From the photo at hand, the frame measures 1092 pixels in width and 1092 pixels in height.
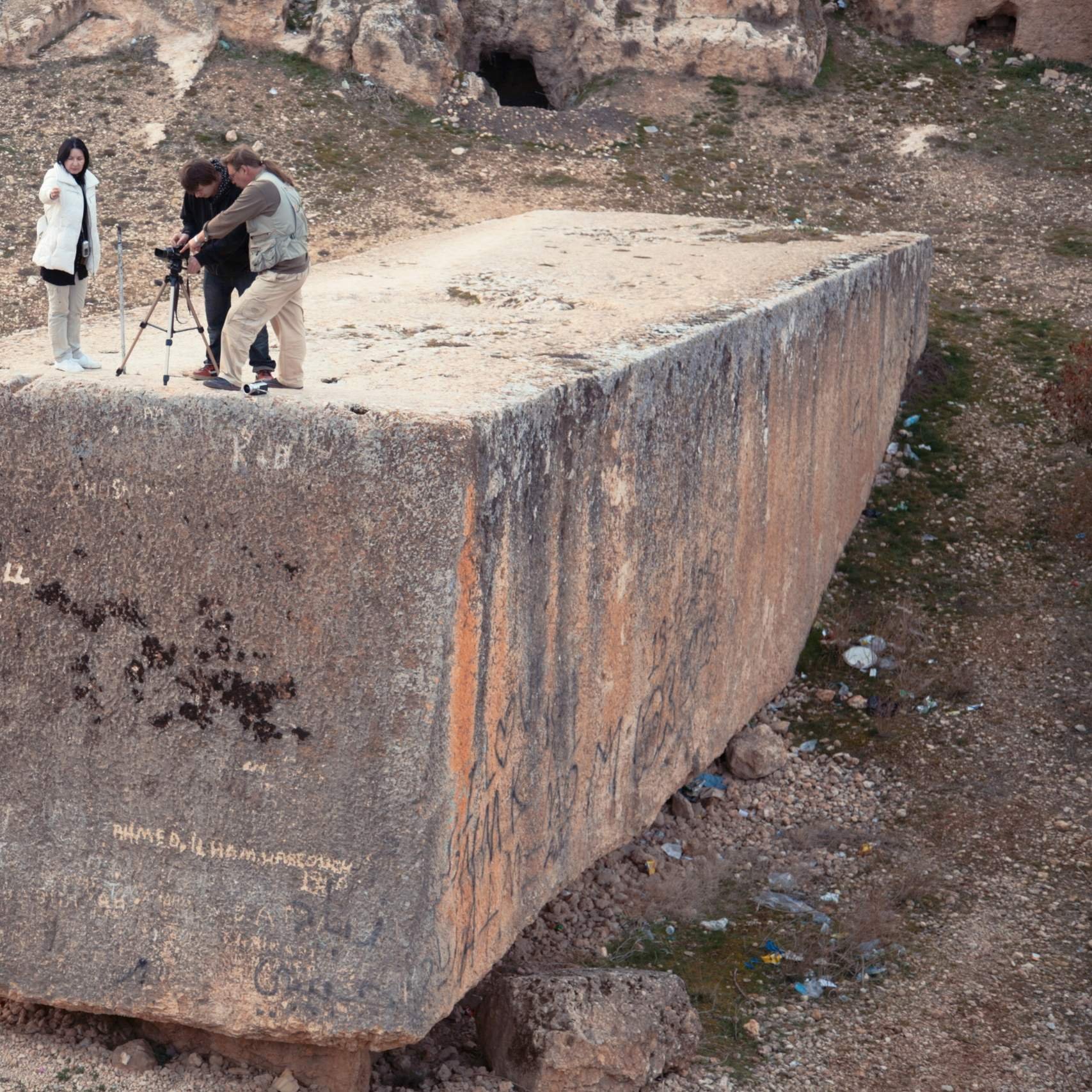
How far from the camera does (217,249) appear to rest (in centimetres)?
533

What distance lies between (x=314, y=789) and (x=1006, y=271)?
1057cm

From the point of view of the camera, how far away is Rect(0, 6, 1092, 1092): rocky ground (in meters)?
6.41

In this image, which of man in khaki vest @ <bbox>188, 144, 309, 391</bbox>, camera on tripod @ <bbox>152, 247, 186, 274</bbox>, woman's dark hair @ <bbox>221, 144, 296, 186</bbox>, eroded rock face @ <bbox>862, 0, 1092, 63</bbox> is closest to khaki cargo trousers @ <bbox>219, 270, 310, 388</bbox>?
man in khaki vest @ <bbox>188, 144, 309, 391</bbox>

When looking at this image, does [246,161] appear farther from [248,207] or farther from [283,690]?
[283,690]

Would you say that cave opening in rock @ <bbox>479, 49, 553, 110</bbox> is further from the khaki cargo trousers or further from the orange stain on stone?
the orange stain on stone

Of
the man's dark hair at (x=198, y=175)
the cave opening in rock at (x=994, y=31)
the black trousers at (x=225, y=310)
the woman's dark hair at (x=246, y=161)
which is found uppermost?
the cave opening in rock at (x=994, y=31)

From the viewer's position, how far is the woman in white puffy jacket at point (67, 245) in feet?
18.1

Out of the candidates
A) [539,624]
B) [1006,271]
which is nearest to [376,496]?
[539,624]

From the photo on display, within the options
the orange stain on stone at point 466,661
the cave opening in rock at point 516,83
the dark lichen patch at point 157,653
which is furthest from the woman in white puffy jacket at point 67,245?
the cave opening in rock at point 516,83

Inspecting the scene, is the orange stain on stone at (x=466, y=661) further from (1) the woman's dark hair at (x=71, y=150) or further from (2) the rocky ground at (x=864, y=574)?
(1) the woman's dark hair at (x=71, y=150)

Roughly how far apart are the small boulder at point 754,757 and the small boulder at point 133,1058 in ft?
12.9

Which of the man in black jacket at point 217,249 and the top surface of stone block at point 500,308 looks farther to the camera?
the top surface of stone block at point 500,308

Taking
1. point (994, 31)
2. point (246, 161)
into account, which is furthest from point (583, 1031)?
point (994, 31)

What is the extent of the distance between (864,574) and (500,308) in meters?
3.77
